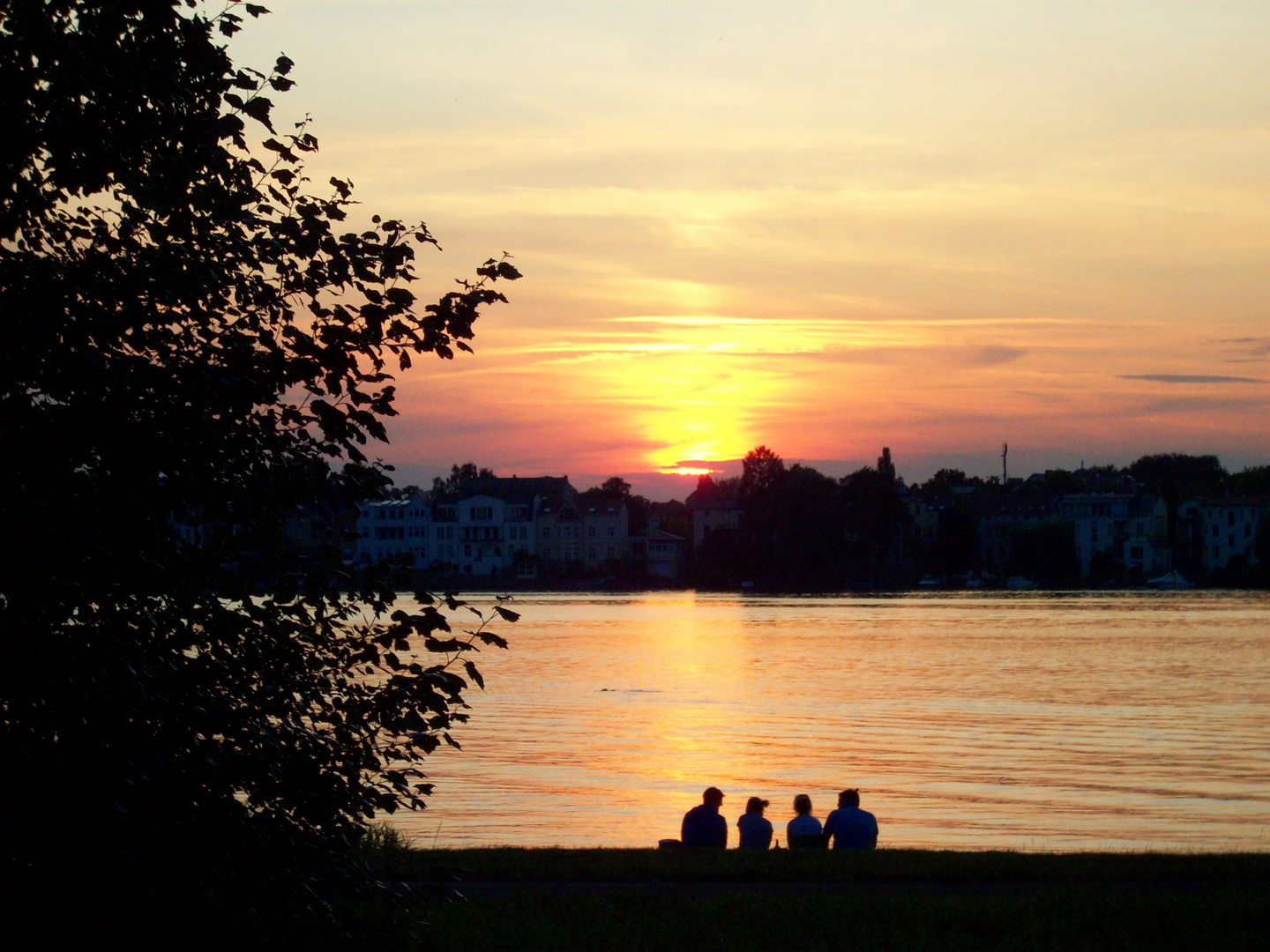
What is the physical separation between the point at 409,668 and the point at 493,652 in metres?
63.6

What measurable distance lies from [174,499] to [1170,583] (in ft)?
564

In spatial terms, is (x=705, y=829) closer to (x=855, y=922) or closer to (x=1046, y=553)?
(x=855, y=922)

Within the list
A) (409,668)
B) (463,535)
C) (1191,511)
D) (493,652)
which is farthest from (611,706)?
(1191,511)

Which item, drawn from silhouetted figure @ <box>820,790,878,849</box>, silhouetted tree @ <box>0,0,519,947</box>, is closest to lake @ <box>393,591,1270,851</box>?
silhouetted figure @ <box>820,790,878,849</box>

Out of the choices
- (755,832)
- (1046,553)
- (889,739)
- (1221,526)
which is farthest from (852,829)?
(1221,526)

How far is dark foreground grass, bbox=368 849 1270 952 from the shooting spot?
10852 mm

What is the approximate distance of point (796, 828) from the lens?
744 inches

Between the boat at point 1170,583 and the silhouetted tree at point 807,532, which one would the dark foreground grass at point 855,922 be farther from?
the boat at point 1170,583

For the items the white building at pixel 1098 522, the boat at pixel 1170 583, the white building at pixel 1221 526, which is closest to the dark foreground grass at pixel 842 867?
the boat at pixel 1170 583

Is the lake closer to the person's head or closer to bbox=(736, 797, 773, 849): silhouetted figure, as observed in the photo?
the person's head

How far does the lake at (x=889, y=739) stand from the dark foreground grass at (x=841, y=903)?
7.28 metres

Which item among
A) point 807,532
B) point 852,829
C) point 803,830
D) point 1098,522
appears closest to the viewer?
point 852,829

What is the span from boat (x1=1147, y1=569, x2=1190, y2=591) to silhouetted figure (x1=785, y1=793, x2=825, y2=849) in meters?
155

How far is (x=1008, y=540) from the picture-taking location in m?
188
